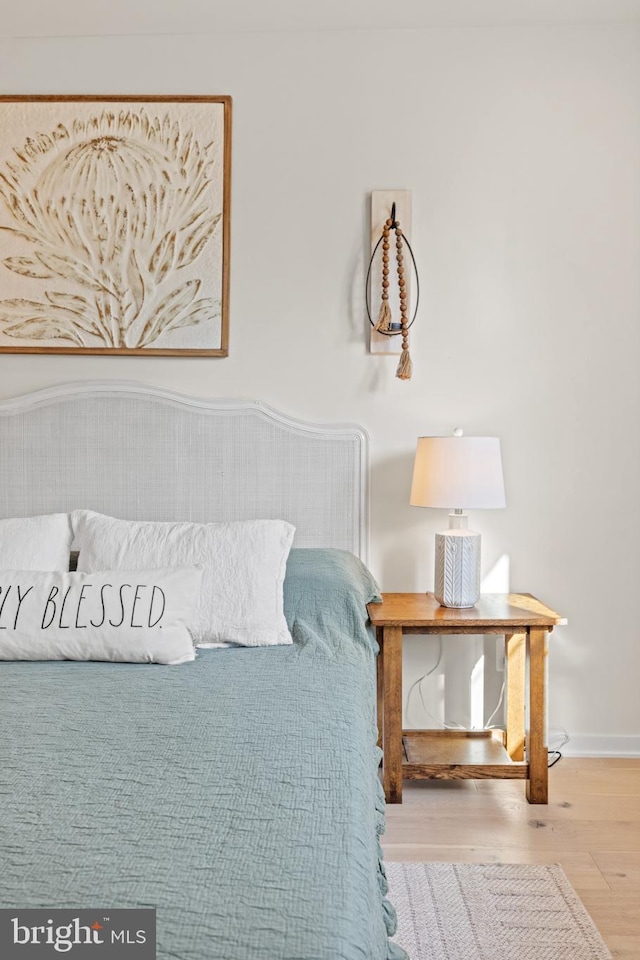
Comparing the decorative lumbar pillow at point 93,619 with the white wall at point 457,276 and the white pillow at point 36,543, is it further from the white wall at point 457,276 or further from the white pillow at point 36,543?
the white wall at point 457,276

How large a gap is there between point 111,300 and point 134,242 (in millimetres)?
222

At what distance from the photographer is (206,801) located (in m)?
1.22

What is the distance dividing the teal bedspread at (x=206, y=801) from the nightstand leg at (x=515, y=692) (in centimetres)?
69

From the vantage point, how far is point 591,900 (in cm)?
185

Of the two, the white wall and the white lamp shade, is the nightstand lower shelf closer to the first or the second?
the white wall

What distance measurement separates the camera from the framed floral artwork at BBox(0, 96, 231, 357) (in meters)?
2.76

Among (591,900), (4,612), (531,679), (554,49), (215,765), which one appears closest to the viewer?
(215,765)

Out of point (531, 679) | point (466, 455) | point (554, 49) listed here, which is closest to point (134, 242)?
point (466, 455)

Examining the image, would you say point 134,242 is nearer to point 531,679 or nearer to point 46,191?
point 46,191

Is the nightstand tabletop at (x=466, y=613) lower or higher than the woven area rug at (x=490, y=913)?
higher
